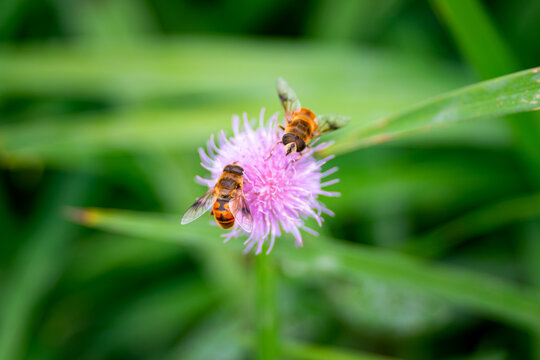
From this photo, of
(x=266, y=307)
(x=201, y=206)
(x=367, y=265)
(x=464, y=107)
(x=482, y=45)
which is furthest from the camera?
(x=482, y=45)

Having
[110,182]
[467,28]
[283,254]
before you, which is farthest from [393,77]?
[110,182]

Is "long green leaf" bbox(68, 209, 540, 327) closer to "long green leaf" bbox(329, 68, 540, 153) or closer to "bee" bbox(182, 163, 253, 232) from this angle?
"bee" bbox(182, 163, 253, 232)

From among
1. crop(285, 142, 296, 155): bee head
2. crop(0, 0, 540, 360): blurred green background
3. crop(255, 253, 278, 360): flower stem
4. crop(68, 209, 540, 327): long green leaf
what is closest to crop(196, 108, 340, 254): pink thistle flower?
crop(285, 142, 296, 155): bee head

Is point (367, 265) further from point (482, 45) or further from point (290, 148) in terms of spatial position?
point (482, 45)

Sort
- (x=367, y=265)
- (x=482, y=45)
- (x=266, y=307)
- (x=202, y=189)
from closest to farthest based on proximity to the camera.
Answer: (x=266, y=307) → (x=367, y=265) → (x=482, y=45) → (x=202, y=189)

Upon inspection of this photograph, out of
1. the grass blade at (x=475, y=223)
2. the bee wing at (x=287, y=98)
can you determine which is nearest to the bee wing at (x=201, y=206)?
the bee wing at (x=287, y=98)

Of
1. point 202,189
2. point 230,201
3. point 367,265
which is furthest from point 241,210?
point 202,189

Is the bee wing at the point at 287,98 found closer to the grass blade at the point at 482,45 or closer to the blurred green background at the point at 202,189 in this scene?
the blurred green background at the point at 202,189
